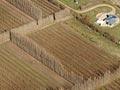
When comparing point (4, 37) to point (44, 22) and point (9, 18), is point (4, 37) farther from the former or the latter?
point (44, 22)

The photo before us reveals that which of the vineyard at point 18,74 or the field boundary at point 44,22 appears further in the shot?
the field boundary at point 44,22

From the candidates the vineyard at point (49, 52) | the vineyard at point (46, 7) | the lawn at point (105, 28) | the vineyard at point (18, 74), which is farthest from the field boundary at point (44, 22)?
the vineyard at point (18, 74)

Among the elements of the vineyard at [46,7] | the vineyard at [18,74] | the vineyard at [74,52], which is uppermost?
the vineyard at [46,7]

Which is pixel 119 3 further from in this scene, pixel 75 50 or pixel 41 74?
pixel 41 74

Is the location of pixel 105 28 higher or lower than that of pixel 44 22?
lower

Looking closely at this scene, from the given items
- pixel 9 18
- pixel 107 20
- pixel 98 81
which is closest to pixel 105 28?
pixel 107 20

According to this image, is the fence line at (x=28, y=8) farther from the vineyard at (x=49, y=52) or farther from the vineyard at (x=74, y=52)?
the vineyard at (x=74, y=52)

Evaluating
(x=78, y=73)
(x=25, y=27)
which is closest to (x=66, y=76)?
(x=78, y=73)

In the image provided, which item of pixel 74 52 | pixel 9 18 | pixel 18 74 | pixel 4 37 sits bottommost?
pixel 18 74
